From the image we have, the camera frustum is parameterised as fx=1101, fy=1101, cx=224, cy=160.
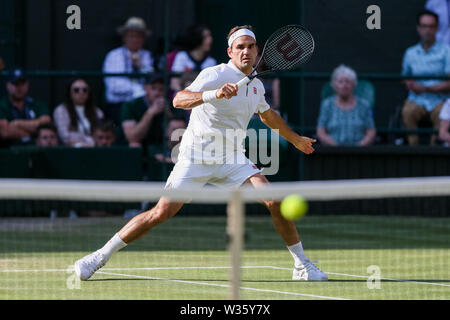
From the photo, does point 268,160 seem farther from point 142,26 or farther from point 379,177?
point 142,26

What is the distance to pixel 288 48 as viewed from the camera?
8688mm

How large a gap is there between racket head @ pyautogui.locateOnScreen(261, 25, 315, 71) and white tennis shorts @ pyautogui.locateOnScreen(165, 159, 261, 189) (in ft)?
2.88

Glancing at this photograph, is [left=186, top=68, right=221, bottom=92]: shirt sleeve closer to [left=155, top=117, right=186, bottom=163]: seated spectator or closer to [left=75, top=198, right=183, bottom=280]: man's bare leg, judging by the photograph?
[left=75, top=198, right=183, bottom=280]: man's bare leg

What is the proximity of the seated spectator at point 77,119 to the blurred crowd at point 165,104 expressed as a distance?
0.5 inches

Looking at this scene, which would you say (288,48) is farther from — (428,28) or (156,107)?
(428,28)

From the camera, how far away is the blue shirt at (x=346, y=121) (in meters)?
14.2

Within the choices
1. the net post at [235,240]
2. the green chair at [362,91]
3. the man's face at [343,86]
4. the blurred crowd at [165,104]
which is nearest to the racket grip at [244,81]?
the net post at [235,240]

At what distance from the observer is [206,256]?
9.94m

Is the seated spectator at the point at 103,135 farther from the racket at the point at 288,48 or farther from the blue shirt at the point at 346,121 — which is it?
the racket at the point at 288,48

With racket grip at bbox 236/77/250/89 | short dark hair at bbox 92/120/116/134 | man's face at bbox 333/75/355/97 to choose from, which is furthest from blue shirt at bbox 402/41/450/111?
racket grip at bbox 236/77/250/89

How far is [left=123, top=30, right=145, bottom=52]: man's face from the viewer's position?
48.4 ft

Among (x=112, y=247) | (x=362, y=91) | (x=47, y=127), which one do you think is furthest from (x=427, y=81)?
(x=112, y=247)
